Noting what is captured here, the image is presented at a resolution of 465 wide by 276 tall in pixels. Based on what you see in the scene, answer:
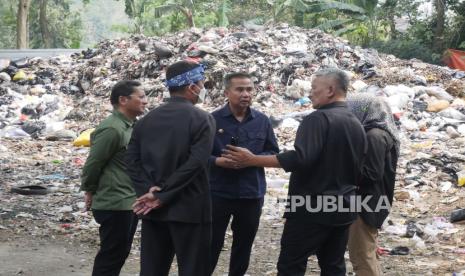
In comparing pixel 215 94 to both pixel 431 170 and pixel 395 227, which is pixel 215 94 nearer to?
pixel 431 170

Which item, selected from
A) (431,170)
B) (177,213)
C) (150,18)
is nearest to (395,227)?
(431,170)

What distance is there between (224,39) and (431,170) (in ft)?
27.6

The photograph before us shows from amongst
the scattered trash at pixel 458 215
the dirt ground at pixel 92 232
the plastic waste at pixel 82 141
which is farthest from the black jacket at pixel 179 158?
the plastic waste at pixel 82 141

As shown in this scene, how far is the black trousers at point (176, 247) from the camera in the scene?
3477 mm

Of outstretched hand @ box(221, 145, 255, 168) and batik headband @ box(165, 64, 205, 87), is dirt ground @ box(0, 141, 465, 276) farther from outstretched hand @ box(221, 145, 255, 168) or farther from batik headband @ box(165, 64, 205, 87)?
batik headband @ box(165, 64, 205, 87)

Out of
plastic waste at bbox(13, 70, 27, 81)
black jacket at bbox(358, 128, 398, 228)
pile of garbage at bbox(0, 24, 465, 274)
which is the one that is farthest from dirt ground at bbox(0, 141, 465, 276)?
plastic waste at bbox(13, 70, 27, 81)

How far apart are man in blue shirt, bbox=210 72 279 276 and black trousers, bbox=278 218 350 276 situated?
2.10 feet

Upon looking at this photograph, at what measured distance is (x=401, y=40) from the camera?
22453 mm

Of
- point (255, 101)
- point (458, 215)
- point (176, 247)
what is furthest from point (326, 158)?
point (255, 101)

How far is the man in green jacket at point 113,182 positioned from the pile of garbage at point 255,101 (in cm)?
261

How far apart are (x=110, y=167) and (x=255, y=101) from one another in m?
9.92

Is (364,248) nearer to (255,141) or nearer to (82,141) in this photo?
(255,141)

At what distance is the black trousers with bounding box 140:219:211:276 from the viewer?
3.48 metres

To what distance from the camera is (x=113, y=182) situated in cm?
420
